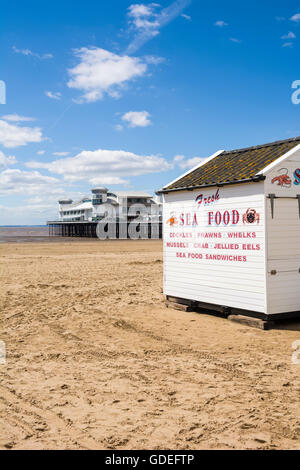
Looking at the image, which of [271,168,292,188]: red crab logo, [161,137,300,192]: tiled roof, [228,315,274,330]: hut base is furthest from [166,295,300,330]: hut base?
[161,137,300,192]: tiled roof

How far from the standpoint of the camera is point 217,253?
9.17 meters

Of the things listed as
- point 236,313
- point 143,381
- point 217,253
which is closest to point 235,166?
point 217,253

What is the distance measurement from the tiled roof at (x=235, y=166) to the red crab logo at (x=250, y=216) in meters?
0.64

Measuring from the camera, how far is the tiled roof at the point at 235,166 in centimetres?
876

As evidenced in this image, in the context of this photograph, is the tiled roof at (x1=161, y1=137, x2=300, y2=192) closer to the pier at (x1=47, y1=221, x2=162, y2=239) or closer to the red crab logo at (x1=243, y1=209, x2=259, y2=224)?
the red crab logo at (x1=243, y1=209, x2=259, y2=224)

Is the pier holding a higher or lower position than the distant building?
lower

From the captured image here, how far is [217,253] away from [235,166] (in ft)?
6.88

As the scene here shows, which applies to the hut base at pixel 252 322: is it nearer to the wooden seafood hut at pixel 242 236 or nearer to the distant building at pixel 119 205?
the wooden seafood hut at pixel 242 236

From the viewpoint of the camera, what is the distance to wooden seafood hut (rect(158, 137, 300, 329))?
8.20 metres

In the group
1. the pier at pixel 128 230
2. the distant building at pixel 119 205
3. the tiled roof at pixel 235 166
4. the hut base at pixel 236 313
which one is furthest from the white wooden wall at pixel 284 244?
the distant building at pixel 119 205

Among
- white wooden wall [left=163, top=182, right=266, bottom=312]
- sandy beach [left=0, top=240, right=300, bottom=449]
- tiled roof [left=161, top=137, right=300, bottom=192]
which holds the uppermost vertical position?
tiled roof [left=161, top=137, right=300, bottom=192]

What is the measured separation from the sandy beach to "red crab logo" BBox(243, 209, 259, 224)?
7.08 ft

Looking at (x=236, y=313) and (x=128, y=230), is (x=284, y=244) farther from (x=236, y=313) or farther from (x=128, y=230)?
(x=128, y=230)
